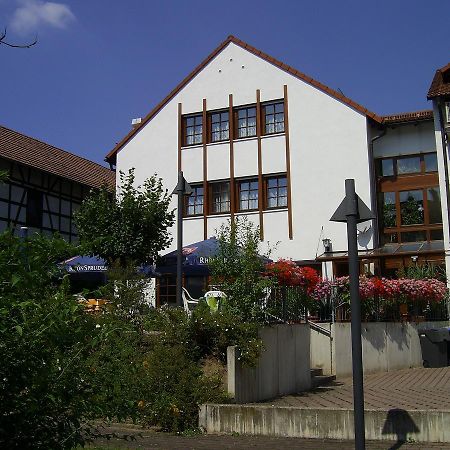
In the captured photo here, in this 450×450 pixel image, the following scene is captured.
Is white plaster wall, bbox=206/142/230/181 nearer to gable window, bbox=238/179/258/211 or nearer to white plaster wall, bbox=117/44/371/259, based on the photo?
white plaster wall, bbox=117/44/371/259

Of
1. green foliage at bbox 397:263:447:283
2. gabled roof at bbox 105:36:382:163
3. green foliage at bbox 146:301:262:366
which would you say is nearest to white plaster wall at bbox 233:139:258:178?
gabled roof at bbox 105:36:382:163

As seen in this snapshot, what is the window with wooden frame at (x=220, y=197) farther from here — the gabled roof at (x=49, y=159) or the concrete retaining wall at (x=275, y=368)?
the concrete retaining wall at (x=275, y=368)

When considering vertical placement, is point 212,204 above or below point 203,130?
below

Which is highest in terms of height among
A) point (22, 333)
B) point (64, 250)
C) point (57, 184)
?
point (57, 184)

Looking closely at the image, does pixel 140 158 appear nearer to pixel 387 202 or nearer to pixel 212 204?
pixel 212 204

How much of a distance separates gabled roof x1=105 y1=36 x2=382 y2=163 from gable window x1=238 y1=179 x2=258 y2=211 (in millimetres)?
4414

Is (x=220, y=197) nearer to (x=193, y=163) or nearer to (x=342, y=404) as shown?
(x=193, y=163)

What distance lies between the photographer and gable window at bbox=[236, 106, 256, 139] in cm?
2673

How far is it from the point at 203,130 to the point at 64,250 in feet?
77.0

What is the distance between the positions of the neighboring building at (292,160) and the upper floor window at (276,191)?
0.04 meters

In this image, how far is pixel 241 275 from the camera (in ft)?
38.1

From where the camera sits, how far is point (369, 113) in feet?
80.6

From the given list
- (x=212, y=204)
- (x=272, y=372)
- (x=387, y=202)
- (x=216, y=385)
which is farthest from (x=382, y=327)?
(x=212, y=204)

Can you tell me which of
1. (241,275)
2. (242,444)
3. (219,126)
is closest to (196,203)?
(219,126)
